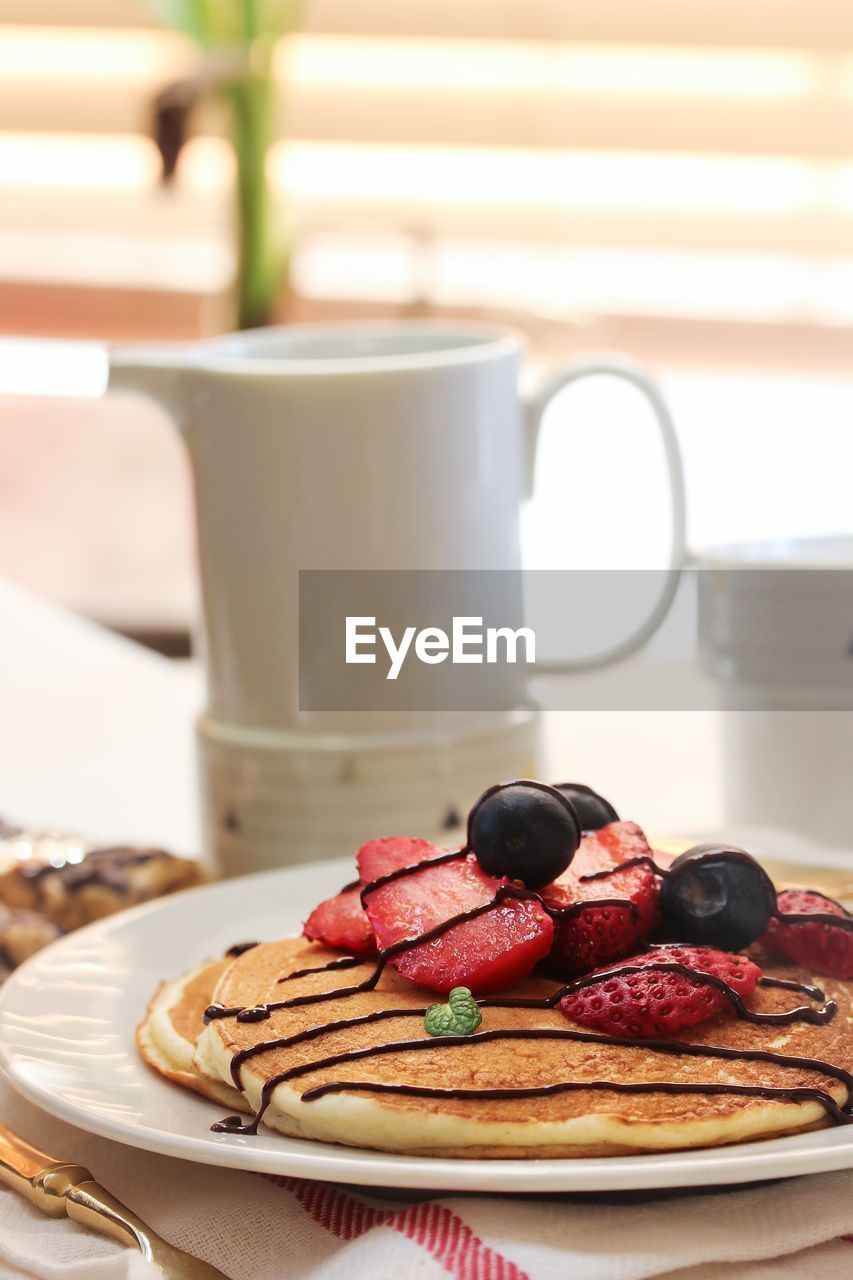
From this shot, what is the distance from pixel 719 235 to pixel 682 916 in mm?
3258

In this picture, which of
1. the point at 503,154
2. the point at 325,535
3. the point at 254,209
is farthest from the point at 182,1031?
the point at 503,154

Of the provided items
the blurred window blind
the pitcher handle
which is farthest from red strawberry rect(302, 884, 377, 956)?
the blurred window blind

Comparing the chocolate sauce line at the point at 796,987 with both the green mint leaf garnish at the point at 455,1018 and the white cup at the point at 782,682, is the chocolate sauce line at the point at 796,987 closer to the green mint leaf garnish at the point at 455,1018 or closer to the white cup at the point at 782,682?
the green mint leaf garnish at the point at 455,1018

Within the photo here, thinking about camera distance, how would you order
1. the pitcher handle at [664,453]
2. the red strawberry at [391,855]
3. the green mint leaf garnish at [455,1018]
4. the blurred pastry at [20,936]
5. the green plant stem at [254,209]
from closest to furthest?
the green mint leaf garnish at [455,1018], the red strawberry at [391,855], the blurred pastry at [20,936], the pitcher handle at [664,453], the green plant stem at [254,209]

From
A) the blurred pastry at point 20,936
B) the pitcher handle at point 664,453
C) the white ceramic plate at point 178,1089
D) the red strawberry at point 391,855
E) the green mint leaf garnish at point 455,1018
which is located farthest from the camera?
the pitcher handle at point 664,453

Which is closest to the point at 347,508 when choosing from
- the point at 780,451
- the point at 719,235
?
the point at 780,451

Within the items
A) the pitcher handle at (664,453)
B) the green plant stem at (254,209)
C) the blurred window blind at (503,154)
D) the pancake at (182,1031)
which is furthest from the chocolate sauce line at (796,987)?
A: the blurred window blind at (503,154)

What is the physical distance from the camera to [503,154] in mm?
4062

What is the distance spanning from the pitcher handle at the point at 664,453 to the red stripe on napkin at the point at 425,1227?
20.4 inches

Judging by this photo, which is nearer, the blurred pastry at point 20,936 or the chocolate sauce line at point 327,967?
the chocolate sauce line at point 327,967

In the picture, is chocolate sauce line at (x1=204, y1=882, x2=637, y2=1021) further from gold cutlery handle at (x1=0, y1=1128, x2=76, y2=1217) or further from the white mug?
the white mug

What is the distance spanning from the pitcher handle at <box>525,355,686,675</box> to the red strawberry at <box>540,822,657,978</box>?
0.33m

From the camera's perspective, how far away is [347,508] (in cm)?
103

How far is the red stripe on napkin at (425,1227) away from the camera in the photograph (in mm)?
584
